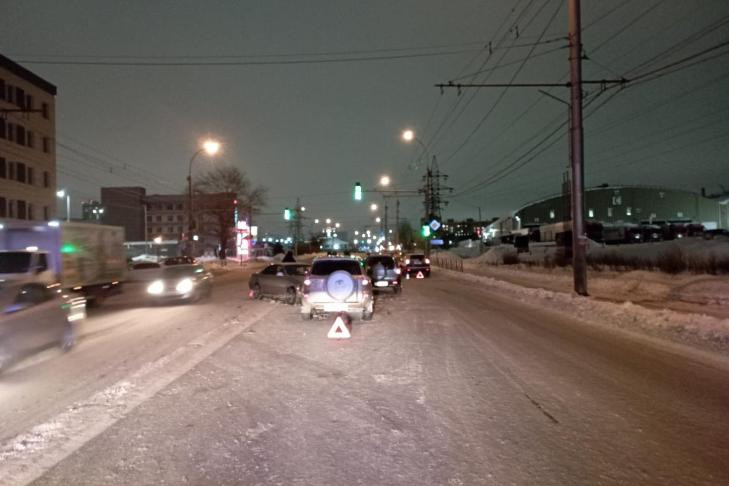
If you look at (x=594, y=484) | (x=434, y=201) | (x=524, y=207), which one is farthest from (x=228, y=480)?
(x=524, y=207)

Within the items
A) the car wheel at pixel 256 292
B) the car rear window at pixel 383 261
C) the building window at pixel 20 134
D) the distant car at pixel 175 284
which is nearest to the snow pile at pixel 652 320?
the car rear window at pixel 383 261

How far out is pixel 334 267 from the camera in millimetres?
16250

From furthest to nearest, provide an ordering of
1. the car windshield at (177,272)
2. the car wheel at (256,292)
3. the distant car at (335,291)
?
the car wheel at (256,292), the car windshield at (177,272), the distant car at (335,291)

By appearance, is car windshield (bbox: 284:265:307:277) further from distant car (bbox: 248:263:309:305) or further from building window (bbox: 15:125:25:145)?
building window (bbox: 15:125:25:145)

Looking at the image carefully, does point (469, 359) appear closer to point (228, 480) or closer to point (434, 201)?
point (228, 480)

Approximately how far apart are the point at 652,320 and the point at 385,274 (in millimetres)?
13711

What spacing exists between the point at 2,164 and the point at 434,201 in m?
39.5

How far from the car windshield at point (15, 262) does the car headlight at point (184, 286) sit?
7455 mm

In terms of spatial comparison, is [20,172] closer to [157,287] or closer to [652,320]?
[157,287]

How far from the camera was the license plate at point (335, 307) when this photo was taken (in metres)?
15.9

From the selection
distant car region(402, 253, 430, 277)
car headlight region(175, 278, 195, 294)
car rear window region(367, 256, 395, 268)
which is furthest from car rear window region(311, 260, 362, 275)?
distant car region(402, 253, 430, 277)

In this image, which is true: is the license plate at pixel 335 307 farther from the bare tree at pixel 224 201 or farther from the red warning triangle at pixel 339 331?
the bare tree at pixel 224 201

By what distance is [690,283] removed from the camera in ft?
82.4

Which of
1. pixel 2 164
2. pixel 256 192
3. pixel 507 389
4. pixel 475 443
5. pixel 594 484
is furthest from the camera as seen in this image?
pixel 256 192
